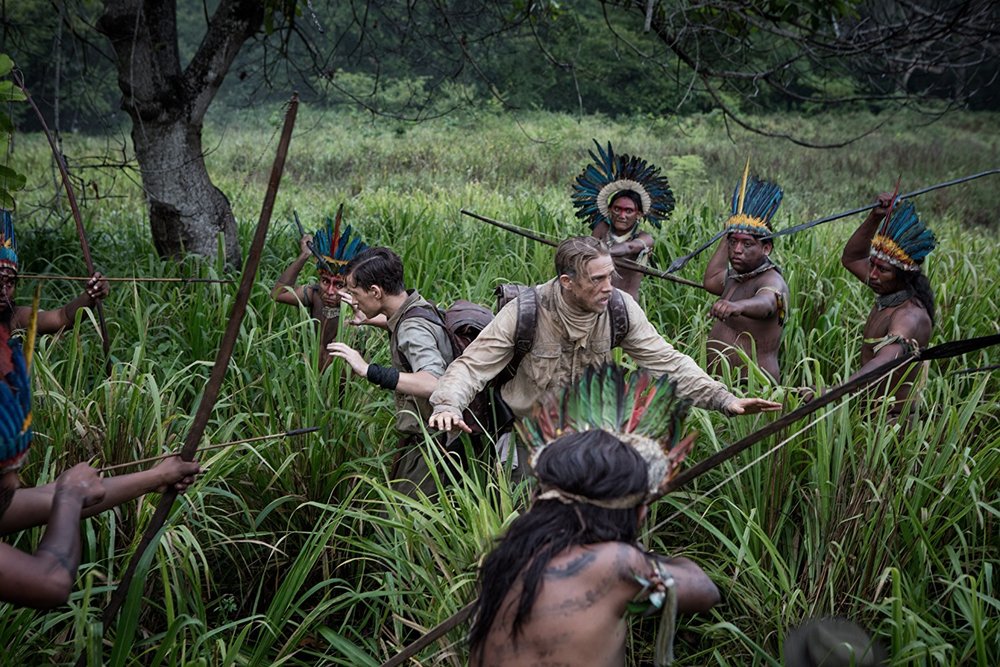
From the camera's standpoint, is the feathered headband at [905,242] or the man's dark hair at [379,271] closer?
the man's dark hair at [379,271]

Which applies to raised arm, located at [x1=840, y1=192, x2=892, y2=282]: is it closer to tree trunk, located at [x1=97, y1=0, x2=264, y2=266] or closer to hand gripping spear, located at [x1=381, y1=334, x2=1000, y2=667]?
hand gripping spear, located at [x1=381, y1=334, x2=1000, y2=667]

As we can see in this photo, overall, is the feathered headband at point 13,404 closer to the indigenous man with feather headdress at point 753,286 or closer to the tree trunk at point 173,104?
the indigenous man with feather headdress at point 753,286

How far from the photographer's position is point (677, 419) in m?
2.31

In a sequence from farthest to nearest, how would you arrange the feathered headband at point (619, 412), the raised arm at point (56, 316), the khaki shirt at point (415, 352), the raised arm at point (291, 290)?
1. the raised arm at point (291, 290)
2. the raised arm at point (56, 316)
3. the khaki shirt at point (415, 352)
4. the feathered headband at point (619, 412)

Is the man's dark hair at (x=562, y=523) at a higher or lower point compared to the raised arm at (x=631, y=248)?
lower

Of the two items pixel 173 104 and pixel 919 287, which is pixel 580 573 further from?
pixel 173 104

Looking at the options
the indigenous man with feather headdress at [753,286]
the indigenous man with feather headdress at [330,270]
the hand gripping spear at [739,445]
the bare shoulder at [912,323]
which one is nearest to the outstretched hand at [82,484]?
the hand gripping spear at [739,445]

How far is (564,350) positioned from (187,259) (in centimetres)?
357

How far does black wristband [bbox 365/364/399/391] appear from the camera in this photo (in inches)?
126

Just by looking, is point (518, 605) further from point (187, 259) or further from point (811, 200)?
point (811, 200)

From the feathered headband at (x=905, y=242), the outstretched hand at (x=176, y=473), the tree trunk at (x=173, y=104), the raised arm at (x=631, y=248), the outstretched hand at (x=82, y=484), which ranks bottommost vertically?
the outstretched hand at (x=176, y=473)

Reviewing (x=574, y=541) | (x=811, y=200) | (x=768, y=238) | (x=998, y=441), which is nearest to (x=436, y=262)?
(x=768, y=238)

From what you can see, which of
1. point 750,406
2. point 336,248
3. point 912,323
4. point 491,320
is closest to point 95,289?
point 336,248

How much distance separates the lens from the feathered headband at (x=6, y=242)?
3.82m
